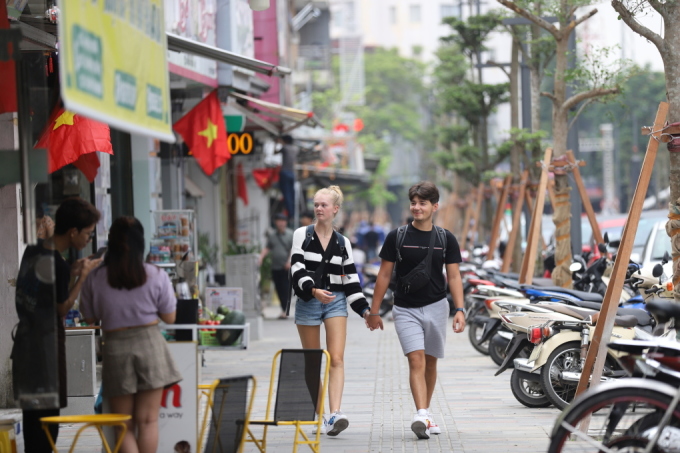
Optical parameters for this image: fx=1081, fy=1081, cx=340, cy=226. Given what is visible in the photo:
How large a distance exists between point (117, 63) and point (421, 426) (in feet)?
12.9

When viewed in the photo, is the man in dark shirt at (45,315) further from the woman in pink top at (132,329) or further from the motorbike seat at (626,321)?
the motorbike seat at (626,321)

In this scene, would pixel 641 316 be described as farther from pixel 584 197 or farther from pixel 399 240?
pixel 584 197

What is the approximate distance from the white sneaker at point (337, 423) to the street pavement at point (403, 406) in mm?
68

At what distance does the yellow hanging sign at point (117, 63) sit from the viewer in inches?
163

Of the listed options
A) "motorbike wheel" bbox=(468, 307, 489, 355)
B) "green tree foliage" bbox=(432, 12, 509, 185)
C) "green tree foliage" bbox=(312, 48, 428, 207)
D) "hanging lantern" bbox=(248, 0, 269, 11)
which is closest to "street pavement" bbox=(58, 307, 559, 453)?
"motorbike wheel" bbox=(468, 307, 489, 355)

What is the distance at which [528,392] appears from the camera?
919 centimetres

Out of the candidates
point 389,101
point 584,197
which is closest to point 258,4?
point 584,197

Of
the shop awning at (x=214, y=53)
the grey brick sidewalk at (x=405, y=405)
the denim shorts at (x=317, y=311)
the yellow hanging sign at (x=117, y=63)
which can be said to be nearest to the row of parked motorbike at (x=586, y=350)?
the grey brick sidewalk at (x=405, y=405)

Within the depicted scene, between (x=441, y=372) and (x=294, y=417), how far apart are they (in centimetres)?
530

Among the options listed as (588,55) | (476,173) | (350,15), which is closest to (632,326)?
(588,55)

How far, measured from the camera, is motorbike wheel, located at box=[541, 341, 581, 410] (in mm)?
8641

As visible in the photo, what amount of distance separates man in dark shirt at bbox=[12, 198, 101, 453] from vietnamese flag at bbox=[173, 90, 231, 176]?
7.73 meters

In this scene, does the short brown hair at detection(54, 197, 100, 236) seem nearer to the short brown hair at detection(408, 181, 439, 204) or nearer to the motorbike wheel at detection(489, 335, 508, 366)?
the short brown hair at detection(408, 181, 439, 204)

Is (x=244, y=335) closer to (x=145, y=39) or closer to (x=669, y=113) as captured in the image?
(x=145, y=39)
